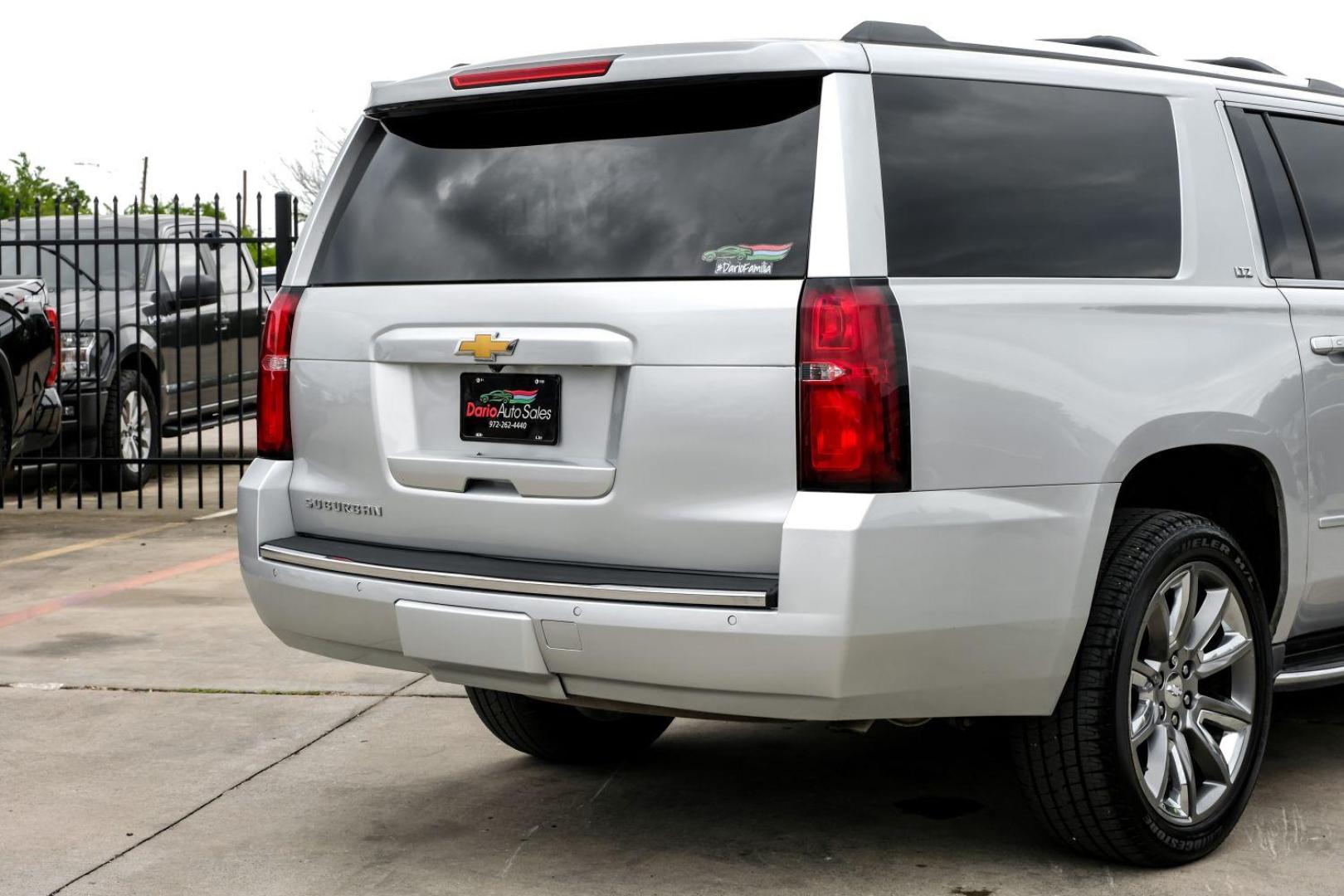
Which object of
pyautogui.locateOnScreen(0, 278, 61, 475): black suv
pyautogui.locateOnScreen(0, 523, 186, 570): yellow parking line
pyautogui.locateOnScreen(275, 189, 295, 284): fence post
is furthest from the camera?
pyautogui.locateOnScreen(275, 189, 295, 284): fence post

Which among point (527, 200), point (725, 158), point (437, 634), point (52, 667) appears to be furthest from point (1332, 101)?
point (52, 667)

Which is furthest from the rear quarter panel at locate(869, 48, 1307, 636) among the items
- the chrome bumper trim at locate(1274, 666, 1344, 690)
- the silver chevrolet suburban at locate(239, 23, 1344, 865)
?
the chrome bumper trim at locate(1274, 666, 1344, 690)

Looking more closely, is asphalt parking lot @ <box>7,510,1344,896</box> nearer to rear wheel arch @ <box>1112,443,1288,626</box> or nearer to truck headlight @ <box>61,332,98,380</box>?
rear wheel arch @ <box>1112,443,1288,626</box>

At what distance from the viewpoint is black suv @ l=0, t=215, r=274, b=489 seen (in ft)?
38.3

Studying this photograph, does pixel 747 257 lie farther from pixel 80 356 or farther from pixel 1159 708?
pixel 80 356

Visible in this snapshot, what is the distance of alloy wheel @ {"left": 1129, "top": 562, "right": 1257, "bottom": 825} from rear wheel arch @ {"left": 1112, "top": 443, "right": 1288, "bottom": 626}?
10.1 inches

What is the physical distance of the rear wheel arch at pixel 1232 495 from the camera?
4.23 metres

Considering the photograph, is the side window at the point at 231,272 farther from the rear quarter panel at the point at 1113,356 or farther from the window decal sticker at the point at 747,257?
the window decal sticker at the point at 747,257

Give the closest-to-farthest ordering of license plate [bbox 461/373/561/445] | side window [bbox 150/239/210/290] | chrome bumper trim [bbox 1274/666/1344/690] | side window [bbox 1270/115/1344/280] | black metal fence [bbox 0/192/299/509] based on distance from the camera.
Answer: license plate [bbox 461/373/561/445] < chrome bumper trim [bbox 1274/666/1344/690] < side window [bbox 1270/115/1344/280] < black metal fence [bbox 0/192/299/509] < side window [bbox 150/239/210/290]

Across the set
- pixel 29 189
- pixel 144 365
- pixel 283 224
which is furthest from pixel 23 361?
pixel 29 189

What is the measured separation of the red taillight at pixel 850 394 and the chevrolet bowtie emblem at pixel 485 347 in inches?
28.0

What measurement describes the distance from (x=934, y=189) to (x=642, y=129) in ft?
2.22

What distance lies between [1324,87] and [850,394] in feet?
7.74

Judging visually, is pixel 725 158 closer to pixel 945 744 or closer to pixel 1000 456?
pixel 1000 456
